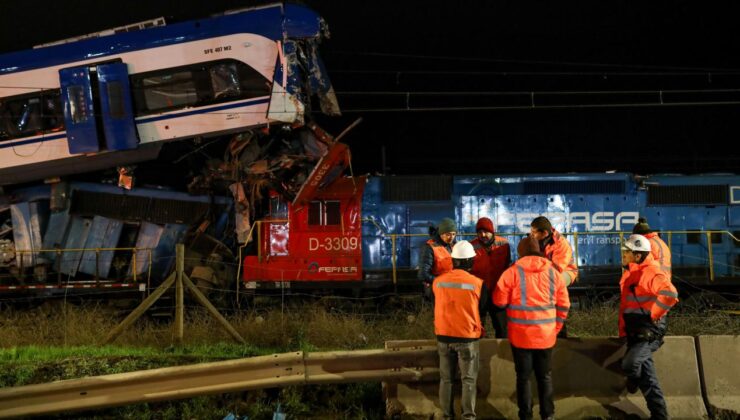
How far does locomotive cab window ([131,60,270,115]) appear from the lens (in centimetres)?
1046

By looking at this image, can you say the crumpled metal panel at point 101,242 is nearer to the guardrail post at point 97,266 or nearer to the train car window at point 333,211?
the guardrail post at point 97,266

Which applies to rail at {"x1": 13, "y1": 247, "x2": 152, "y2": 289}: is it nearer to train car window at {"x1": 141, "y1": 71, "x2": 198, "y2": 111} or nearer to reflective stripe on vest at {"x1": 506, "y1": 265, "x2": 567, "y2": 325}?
train car window at {"x1": 141, "y1": 71, "x2": 198, "y2": 111}

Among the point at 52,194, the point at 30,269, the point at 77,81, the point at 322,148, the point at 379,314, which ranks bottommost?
the point at 379,314

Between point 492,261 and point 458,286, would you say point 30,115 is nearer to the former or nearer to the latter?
point 492,261

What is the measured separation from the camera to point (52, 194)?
1137 cm

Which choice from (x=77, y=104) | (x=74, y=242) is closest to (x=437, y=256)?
(x=77, y=104)

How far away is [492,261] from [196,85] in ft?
23.9

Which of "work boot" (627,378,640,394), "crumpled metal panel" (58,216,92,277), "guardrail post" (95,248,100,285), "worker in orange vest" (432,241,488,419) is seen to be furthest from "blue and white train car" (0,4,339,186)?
"work boot" (627,378,640,394)

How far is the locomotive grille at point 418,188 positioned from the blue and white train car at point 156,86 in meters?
2.55

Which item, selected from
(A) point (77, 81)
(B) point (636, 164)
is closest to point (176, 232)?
(A) point (77, 81)

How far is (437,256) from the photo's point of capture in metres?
5.06

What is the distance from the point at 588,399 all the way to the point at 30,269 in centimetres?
1090

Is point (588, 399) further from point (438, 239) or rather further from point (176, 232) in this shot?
point (176, 232)

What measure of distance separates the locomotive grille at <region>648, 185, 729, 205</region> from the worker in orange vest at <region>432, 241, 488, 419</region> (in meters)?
9.00
